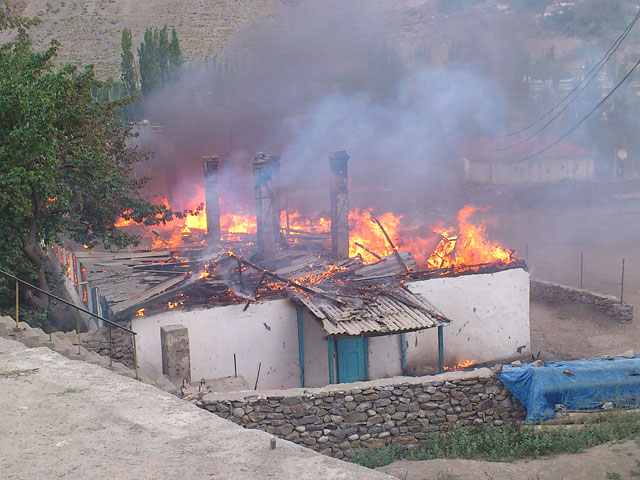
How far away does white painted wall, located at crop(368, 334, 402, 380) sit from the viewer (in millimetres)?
16312

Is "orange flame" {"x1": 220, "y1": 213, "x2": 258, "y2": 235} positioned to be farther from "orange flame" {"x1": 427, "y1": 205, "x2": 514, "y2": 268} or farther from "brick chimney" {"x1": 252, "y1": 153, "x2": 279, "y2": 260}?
"orange flame" {"x1": 427, "y1": 205, "x2": 514, "y2": 268}

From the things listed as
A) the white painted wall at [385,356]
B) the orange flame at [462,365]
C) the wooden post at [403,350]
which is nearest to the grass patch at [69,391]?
the white painted wall at [385,356]

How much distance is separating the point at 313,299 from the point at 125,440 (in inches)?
402

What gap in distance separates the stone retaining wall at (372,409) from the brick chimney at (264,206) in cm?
854

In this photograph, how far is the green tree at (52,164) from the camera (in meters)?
12.9

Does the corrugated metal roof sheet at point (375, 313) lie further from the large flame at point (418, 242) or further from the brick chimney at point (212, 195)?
the brick chimney at point (212, 195)

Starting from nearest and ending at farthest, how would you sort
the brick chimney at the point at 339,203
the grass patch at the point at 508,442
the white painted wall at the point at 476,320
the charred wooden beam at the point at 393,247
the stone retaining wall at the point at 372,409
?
1. the grass patch at the point at 508,442
2. the stone retaining wall at the point at 372,409
3. the white painted wall at the point at 476,320
4. the charred wooden beam at the point at 393,247
5. the brick chimney at the point at 339,203

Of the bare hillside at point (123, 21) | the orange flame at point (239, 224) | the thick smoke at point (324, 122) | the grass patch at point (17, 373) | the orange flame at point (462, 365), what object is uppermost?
the bare hillside at point (123, 21)

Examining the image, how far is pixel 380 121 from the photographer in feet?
148

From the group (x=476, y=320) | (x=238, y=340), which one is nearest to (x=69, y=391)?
(x=238, y=340)

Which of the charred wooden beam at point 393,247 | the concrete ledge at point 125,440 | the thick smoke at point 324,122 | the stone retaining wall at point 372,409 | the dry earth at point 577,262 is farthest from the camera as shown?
the thick smoke at point 324,122

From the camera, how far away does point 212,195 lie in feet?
70.5

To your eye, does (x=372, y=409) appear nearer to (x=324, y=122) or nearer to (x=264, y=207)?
(x=264, y=207)

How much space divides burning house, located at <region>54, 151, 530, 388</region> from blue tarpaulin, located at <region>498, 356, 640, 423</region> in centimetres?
359
